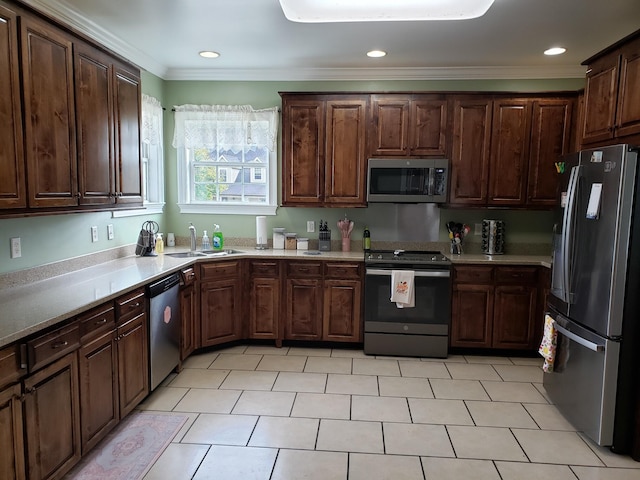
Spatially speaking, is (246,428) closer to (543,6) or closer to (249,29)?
(249,29)

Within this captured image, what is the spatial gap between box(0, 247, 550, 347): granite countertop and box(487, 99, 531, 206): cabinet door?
615 mm

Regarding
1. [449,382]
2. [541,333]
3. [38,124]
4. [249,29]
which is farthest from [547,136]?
[38,124]

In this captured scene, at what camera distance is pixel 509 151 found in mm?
4184

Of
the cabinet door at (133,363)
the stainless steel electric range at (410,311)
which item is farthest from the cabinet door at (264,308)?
the cabinet door at (133,363)

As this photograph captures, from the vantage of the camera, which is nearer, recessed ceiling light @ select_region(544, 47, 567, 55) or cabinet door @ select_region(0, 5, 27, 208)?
cabinet door @ select_region(0, 5, 27, 208)

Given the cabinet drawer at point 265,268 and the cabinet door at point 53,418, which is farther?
the cabinet drawer at point 265,268

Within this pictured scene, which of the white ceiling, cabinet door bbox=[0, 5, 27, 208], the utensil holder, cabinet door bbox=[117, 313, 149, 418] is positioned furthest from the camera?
the utensil holder

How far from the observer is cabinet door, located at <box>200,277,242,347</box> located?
4.05m

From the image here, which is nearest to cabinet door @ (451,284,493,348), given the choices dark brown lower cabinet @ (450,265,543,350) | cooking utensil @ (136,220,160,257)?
dark brown lower cabinet @ (450,265,543,350)

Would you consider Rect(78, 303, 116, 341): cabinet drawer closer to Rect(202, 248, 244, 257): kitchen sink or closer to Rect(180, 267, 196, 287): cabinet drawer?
Rect(180, 267, 196, 287): cabinet drawer

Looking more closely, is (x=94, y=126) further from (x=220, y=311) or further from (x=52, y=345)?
(x=220, y=311)

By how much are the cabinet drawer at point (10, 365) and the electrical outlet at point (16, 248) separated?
42.3 inches

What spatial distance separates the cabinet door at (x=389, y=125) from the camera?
13.8 ft

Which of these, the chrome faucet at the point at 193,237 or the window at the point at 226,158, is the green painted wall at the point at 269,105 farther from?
the chrome faucet at the point at 193,237
